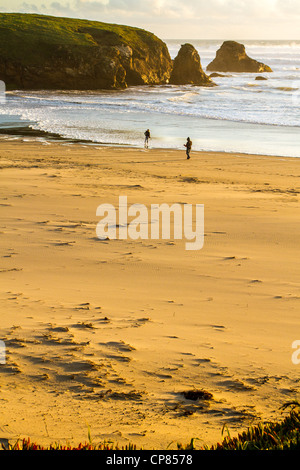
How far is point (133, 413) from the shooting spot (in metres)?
4.75

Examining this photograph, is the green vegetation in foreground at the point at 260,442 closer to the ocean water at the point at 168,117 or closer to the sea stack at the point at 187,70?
the ocean water at the point at 168,117

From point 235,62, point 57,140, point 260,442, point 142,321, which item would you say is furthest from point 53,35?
point 260,442

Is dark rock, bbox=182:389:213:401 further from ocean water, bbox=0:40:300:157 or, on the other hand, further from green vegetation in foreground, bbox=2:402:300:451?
ocean water, bbox=0:40:300:157

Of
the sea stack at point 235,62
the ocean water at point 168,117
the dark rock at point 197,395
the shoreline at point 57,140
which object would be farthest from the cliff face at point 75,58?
the dark rock at point 197,395

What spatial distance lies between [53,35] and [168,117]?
39202 mm

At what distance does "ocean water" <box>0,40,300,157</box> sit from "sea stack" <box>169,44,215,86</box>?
1365 centimetres

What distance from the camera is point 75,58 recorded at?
62.2m

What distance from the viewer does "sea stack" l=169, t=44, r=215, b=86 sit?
234 ft

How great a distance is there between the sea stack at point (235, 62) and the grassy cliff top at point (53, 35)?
2501 cm

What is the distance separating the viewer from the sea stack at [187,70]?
7131 centimetres

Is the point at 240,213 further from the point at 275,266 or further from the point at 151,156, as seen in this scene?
the point at 151,156

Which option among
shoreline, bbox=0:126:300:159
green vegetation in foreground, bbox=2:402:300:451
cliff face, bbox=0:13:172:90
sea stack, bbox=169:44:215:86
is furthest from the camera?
sea stack, bbox=169:44:215:86

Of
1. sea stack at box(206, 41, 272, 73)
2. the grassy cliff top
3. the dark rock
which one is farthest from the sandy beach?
sea stack at box(206, 41, 272, 73)

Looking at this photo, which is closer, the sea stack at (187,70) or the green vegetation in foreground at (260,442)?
the green vegetation in foreground at (260,442)
